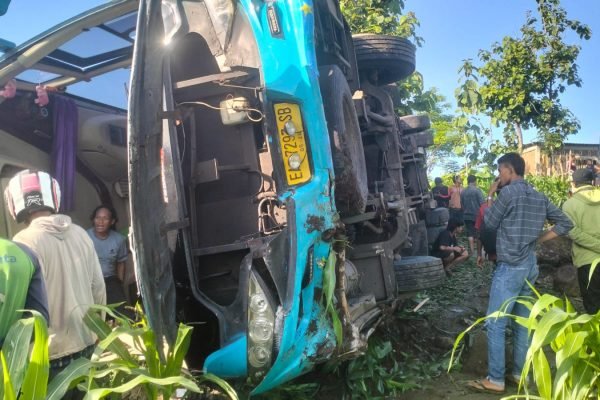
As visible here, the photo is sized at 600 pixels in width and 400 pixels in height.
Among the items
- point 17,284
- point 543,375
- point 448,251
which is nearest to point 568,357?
point 543,375

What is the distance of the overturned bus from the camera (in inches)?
103

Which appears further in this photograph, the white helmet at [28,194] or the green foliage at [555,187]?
the green foliage at [555,187]

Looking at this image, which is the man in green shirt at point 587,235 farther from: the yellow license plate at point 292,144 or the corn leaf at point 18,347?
the corn leaf at point 18,347

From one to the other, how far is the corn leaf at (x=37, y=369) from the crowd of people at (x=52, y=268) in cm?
34

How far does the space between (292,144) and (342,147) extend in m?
0.54

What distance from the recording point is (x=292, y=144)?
2.88 meters

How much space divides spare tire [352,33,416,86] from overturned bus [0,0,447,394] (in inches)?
20.6

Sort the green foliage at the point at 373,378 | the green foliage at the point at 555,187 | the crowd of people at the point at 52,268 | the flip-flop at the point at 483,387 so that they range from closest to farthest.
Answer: the crowd of people at the point at 52,268 < the green foliage at the point at 373,378 < the flip-flop at the point at 483,387 < the green foliage at the point at 555,187

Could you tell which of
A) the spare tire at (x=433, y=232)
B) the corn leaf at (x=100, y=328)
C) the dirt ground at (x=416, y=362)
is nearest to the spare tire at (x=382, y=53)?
the dirt ground at (x=416, y=362)

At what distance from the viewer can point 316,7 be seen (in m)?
3.66

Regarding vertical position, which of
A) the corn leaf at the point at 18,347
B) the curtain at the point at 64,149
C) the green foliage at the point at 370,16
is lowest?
the corn leaf at the point at 18,347

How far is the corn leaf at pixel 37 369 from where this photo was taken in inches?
76.0

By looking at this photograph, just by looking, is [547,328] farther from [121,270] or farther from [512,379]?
[121,270]

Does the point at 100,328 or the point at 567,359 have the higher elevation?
the point at 100,328
